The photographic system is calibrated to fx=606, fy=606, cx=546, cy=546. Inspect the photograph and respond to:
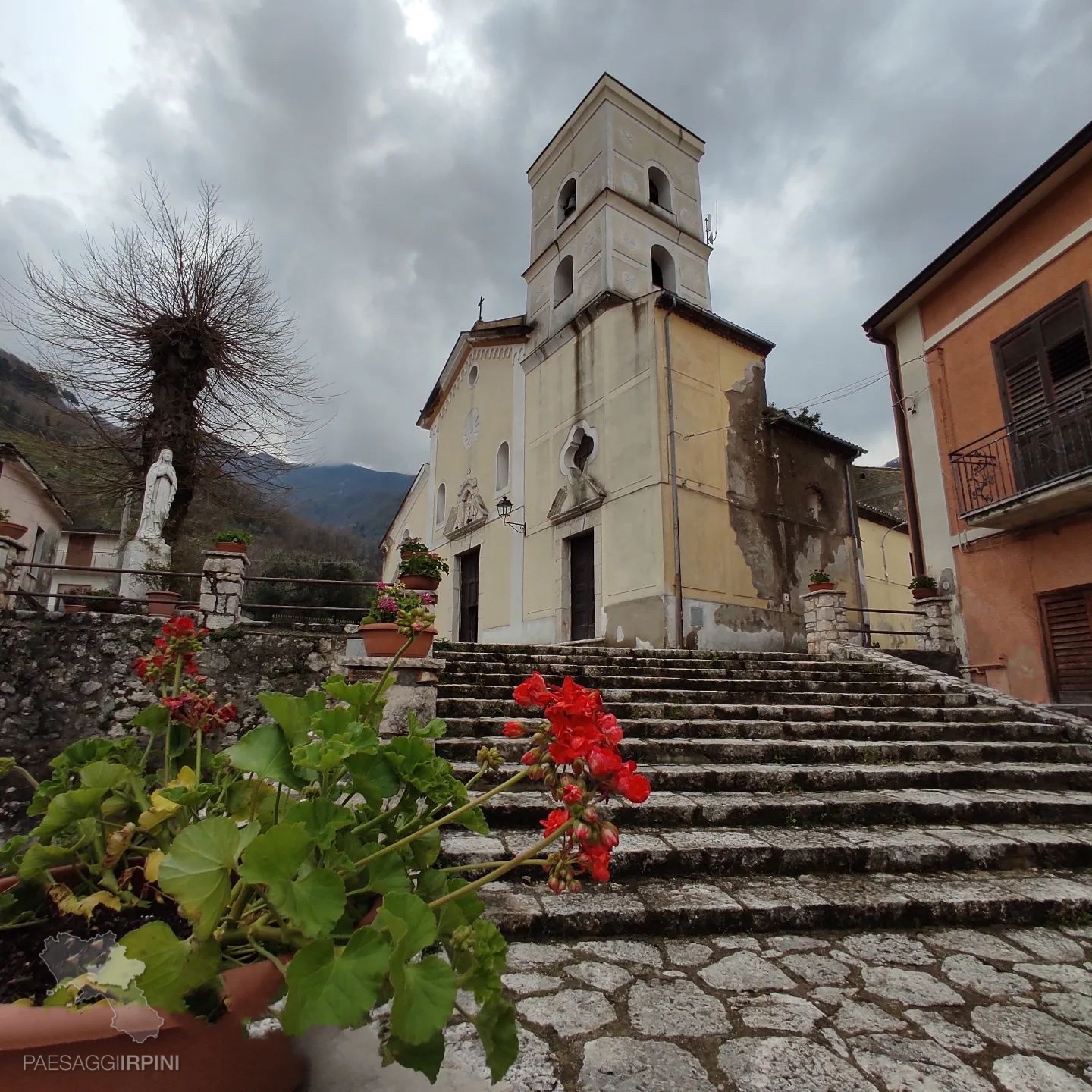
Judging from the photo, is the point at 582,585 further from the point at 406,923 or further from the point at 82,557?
the point at 82,557

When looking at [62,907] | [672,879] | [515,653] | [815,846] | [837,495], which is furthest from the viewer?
[837,495]

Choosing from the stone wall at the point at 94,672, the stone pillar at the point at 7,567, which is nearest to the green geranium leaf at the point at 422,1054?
the stone wall at the point at 94,672

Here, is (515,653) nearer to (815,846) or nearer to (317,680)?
(317,680)

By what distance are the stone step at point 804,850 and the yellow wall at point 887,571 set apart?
563 inches

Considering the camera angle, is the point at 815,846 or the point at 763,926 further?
the point at 815,846

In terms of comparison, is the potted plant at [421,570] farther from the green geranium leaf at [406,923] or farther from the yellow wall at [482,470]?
the yellow wall at [482,470]

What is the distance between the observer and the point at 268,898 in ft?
2.83

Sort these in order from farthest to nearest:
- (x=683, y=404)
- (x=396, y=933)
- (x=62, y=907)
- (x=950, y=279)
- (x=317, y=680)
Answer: (x=683, y=404), (x=950, y=279), (x=317, y=680), (x=62, y=907), (x=396, y=933)

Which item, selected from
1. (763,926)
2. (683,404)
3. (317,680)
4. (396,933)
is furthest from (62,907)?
(683,404)

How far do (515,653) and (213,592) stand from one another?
138 inches

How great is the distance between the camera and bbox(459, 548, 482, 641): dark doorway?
15.1 m

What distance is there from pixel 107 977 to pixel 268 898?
0.70 feet

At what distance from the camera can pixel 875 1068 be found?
1577 millimetres

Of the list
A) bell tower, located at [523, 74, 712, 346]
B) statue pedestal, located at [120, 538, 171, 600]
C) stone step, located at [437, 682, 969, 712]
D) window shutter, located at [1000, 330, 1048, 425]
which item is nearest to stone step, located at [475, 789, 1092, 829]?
stone step, located at [437, 682, 969, 712]
